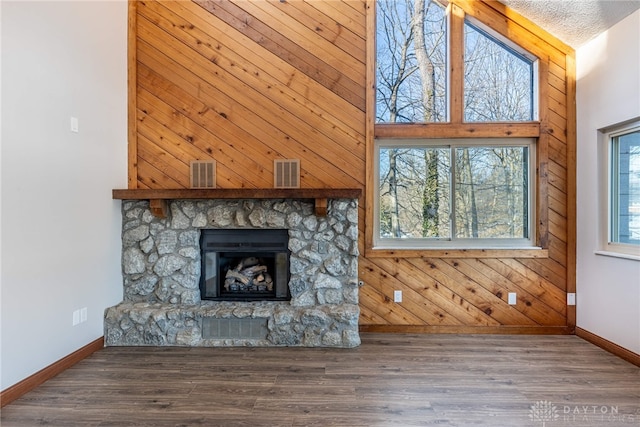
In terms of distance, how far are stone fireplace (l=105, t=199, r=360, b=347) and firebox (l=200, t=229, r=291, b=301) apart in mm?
12

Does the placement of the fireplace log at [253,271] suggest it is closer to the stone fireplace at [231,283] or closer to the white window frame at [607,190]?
the stone fireplace at [231,283]

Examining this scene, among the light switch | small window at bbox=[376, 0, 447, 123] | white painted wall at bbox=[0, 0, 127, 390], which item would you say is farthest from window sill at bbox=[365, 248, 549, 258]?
the light switch

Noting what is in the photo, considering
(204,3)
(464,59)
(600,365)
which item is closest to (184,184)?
(204,3)

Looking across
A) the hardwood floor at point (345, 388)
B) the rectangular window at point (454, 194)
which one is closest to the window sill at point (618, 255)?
the rectangular window at point (454, 194)

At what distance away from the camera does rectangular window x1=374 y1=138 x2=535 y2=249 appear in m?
3.26

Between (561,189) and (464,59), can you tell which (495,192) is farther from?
(464,59)

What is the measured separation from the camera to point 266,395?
2.10m

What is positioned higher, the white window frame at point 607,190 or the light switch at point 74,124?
the light switch at point 74,124

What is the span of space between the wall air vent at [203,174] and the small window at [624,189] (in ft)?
11.8

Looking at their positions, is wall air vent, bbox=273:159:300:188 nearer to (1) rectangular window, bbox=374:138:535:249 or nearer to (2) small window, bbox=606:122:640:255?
(1) rectangular window, bbox=374:138:535:249

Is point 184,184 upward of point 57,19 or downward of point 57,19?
downward

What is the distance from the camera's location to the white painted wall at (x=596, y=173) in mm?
2602

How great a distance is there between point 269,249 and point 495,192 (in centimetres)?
233

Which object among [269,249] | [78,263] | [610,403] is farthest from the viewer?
[269,249]
